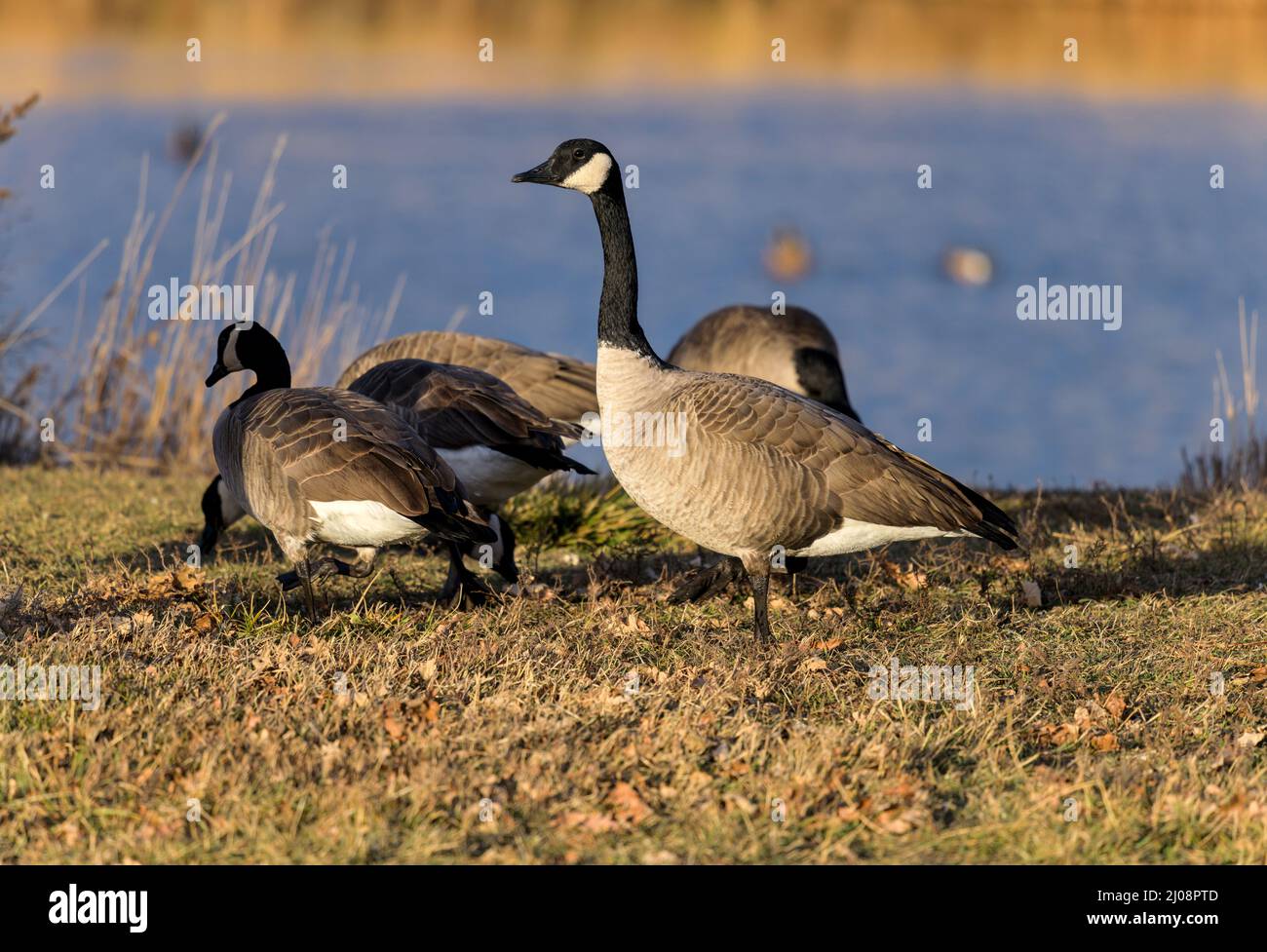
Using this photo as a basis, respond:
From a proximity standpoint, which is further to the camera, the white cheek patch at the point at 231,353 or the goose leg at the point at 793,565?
the white cheek patch at the point at 231,353

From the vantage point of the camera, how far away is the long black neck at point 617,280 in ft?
22.4

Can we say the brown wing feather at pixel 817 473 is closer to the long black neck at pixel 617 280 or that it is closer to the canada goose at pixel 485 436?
the long black neck at pixel 617 280

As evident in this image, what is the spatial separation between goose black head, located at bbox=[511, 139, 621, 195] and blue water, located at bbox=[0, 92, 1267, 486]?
674 centimetres

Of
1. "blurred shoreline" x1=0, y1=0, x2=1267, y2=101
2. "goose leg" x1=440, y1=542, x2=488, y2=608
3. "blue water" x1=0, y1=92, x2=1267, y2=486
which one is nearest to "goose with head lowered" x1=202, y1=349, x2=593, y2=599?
"goose leg" x1=440, y1=542, x2=488, y2=608

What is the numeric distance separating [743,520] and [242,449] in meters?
2.57

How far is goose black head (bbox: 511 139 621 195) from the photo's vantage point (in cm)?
704

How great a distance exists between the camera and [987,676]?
5980 mm

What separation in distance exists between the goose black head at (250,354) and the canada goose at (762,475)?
91.6 inches

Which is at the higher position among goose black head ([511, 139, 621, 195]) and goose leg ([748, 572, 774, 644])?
goose black head ([511, 139, 621, 195])

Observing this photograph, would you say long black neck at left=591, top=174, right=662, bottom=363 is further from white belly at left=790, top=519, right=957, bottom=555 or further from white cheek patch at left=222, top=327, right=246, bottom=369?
white cheek patch at left=222, top=327, right=246, bottom=369

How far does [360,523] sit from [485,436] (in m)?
1.38

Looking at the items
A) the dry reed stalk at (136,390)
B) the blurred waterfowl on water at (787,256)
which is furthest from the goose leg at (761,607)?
the blurred waterfowl on water at (787,256)
